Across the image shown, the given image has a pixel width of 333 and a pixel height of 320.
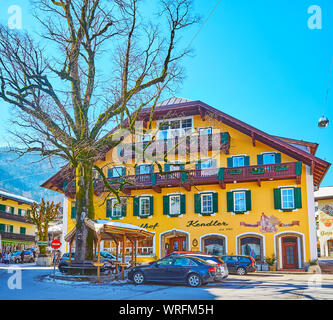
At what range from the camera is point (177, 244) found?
32.7 metres

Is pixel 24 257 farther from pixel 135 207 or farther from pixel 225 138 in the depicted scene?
pixel 225 138

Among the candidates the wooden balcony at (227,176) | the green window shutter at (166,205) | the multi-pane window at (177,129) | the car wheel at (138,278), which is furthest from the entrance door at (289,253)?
the car wheel at (138,278)

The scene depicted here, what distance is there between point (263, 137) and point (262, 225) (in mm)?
6200

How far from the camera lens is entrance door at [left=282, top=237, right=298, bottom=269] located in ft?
94.9

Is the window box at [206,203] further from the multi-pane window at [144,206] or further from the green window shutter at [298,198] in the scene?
the green window shutter at [298,198]

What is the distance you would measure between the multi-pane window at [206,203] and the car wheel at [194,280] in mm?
14769

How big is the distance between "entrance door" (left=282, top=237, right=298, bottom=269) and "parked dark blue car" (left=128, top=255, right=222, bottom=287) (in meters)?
12.9

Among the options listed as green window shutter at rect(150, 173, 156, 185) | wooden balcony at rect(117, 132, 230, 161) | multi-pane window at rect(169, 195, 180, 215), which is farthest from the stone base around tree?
wooden balcony at rect(117, 132, 230, 161)

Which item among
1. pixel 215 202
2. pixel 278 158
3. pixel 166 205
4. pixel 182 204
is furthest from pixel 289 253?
pixel 166 205

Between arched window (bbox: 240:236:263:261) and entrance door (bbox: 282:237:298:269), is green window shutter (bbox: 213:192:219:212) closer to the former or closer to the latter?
arched window (bbox: 240:236:263:261)

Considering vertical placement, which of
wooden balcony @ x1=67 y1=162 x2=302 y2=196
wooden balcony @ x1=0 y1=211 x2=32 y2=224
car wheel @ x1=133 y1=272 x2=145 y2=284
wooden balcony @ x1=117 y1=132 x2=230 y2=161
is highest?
wooden balcony @ x1=117 y1=132 x2=230 y2=161

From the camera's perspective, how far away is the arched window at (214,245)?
30.8 meters
